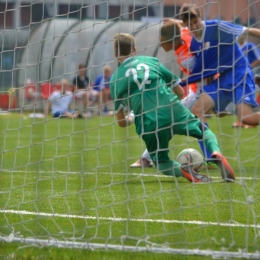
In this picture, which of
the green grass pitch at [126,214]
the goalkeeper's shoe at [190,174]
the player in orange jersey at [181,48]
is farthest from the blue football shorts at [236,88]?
the goalkeeper's shoe at [190,174]

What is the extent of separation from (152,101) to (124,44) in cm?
55

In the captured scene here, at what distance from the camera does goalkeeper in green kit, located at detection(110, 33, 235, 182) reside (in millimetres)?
5926

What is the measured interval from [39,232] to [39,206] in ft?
2.85

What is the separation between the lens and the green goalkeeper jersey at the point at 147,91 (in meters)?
5.93

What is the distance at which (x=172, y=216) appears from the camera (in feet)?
16.0

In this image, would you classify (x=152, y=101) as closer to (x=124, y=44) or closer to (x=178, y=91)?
(x=178, y=91)

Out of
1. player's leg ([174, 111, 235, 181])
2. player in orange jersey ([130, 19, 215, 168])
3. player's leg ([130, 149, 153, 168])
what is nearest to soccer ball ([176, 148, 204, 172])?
player in orange jersey ([130, 19, 215, 168])

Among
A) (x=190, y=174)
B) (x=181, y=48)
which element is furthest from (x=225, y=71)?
(x=190, y=174)

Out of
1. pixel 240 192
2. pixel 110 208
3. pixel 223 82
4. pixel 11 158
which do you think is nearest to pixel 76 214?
pixel 110 208

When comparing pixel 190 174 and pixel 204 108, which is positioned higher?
pixel 190 174

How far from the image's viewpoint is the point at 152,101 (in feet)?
19.8

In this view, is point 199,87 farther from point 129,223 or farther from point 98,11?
point 98,11

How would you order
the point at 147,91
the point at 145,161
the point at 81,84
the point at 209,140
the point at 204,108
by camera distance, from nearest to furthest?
the point at 147,91 → the point at 209,140 → the point at 204,108 → the point at 145,161 → the point at 81,84

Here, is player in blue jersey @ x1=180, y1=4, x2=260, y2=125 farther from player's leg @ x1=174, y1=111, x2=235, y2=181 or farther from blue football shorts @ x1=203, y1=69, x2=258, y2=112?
player's leg @ x1=174, y1=111, x2=235, y2=181
